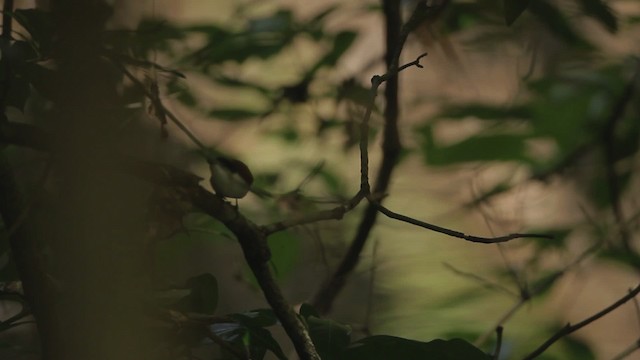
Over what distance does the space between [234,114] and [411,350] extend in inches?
24.2

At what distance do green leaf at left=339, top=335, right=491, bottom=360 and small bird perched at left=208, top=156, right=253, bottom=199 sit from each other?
0.10 m

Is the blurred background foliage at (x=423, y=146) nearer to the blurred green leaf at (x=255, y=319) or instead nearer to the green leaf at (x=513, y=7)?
the blurred green leaf at (x=255, y=319)

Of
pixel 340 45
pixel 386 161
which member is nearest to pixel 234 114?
pixel 340 45

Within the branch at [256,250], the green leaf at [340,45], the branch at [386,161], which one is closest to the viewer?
the branch at [256,250]

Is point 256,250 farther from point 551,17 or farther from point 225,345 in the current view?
point 551,17

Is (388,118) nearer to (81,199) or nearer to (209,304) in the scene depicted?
(209,304)

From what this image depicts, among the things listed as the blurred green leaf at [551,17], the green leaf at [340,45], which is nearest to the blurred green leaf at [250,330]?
the blurred green leaf at [551,17]

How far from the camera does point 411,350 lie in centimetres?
49

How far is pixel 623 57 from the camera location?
108 centimetres

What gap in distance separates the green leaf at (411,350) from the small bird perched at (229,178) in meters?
0.10

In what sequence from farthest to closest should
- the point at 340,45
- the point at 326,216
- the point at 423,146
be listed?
the point at 423,146 < the point at 340,45 < the point at 326,216

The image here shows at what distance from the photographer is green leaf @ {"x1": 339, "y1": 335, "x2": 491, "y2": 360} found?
0.49 m

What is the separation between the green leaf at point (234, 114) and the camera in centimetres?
107

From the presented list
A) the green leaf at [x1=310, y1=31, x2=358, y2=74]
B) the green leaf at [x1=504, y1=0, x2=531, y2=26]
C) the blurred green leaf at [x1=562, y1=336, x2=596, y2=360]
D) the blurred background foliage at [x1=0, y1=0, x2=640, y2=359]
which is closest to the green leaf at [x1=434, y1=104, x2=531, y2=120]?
the blurred background foliage at [x1=0, y1=0, x2=640, y2=359]
